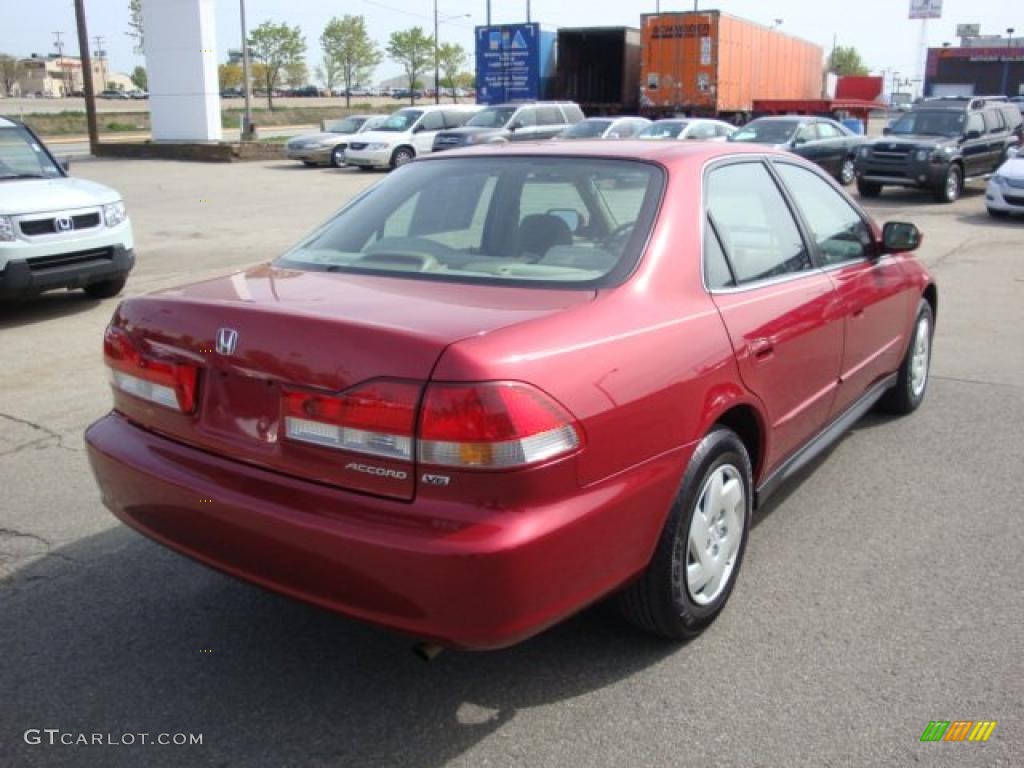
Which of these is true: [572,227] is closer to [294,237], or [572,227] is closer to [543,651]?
[543,651]

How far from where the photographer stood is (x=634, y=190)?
3373mm

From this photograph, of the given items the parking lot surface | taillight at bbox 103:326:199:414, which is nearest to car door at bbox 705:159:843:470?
the parking lot surface

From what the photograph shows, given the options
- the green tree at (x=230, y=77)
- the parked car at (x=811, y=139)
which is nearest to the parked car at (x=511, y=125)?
the parked car at (x=811, y=139)

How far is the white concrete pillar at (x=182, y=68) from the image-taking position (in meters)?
29.0

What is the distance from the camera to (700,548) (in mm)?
3115

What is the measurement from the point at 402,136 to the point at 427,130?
3.57ft

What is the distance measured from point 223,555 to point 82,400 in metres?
3.77

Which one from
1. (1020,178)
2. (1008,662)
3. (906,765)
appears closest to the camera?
(906,765)

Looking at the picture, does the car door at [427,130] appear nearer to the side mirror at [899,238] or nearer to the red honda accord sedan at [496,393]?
the side mirror at [899,238]

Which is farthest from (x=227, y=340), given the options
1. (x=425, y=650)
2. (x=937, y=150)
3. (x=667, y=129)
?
(x=667, y=129)

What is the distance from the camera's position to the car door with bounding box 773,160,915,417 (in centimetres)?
420

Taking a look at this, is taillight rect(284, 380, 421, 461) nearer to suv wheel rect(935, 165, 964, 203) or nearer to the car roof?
the car roof

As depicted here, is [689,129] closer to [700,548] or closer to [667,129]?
[667,129]

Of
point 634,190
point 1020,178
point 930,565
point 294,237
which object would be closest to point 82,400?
point 634,190
